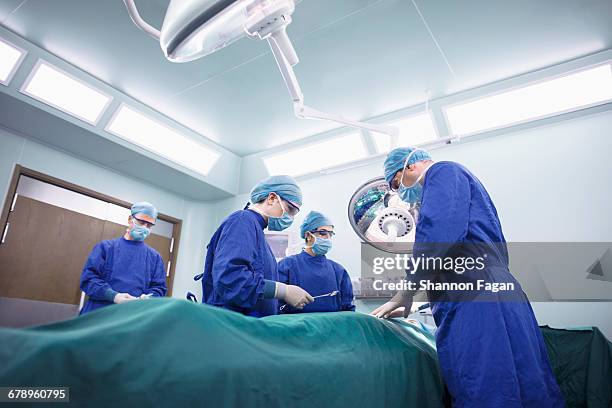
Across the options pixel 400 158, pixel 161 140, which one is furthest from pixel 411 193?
pixel 161 140

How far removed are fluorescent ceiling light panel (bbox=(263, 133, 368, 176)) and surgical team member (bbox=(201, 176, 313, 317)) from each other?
79.6 inches

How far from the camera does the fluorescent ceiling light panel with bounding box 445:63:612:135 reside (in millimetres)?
2975

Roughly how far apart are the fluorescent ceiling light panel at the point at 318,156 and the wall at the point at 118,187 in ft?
3.89

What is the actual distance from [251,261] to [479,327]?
0.82 m

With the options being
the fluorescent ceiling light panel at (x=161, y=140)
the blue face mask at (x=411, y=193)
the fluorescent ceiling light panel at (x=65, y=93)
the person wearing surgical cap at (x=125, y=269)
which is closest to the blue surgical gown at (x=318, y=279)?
the blue face mask at (x=411, y=193)

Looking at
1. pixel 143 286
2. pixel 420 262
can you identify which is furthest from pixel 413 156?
pixel 143 286

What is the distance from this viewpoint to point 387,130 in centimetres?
258

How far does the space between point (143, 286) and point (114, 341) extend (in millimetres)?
2518

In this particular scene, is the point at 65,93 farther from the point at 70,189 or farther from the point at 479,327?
the point at 479,327

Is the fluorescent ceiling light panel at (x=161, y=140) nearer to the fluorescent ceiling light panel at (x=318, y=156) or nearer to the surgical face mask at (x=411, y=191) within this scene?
the fluorescent ceiling light panel at (x=318, y=156)

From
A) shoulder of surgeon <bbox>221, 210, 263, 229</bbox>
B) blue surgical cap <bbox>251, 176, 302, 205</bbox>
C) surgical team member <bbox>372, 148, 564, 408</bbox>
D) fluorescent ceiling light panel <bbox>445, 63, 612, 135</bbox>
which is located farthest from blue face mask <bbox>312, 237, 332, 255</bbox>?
fluorescent ceiling light panel <bbox>445, 63, 612, 135</bbox>

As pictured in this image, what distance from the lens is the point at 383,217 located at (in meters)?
1.97

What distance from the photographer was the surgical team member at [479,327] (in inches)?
44.6
